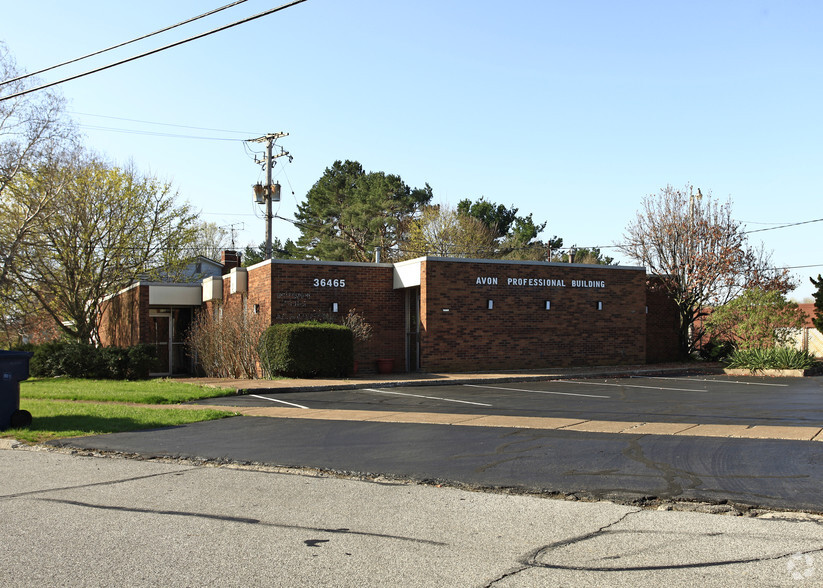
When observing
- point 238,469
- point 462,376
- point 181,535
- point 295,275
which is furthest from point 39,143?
point 181,535

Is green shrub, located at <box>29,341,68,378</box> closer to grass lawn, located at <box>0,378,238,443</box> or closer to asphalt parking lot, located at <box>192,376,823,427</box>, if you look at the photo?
grass lawn, located at <box>0,378,238,443</box>

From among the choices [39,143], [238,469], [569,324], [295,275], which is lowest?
[238,469]

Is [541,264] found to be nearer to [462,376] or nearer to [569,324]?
[569,324]

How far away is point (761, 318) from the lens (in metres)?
24.5

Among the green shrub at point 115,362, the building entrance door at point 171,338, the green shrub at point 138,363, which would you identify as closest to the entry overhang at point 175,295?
the building entrance door at point 171,338

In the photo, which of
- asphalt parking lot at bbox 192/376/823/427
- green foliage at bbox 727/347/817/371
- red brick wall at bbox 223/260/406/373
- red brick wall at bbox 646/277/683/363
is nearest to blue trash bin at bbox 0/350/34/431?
asphalt parking lot at bbox 192/376/823/427

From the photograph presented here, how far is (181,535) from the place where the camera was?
19.5ft

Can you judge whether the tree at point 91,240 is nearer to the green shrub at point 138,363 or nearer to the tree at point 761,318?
the green shrub at point 138,363

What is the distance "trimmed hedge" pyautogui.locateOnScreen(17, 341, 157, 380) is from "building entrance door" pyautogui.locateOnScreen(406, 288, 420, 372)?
31.4 feet

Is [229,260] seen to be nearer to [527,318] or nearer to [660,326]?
[527,318]

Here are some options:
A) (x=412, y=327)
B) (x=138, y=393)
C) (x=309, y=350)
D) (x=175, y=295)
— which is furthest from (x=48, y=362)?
(x=412, y=327)

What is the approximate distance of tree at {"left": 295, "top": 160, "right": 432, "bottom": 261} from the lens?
53.2 m

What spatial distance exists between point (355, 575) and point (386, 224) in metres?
49.7

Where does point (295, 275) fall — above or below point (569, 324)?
above
